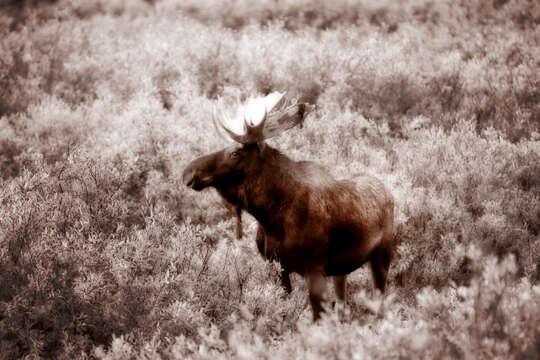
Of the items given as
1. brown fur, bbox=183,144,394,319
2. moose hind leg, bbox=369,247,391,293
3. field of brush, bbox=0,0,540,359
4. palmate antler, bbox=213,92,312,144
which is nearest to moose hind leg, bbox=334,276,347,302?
field of brush, bbox=0,0,540,359

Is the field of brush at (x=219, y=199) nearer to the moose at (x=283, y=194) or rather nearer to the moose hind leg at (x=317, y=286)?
the moose hind leg at (x=317, y=286)

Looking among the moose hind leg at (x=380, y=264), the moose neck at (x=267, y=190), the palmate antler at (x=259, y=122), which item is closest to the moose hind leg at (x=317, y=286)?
the moose neck at (x=267, y=190)

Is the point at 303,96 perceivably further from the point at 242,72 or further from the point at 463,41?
the point at 463,41

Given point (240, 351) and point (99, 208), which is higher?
point (240, 351)

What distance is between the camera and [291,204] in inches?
123

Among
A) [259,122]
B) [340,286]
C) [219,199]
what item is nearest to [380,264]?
[340,286]

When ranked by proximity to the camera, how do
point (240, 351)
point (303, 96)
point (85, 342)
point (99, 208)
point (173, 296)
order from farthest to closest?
point (303, 96)
point (99, 208)
point (173, 296)
point (85, 342)
point (240, 351)

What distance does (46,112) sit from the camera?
645cm

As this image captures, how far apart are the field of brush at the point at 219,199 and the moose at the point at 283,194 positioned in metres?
0.41

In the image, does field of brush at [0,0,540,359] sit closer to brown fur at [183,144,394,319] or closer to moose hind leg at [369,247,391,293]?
moose hind leg at [369,247,391,293]

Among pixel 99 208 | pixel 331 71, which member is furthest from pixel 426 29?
pixel 99 208

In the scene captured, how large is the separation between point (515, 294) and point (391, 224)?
1.12 m

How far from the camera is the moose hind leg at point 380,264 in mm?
3837

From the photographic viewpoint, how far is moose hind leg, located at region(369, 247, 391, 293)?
384cm
